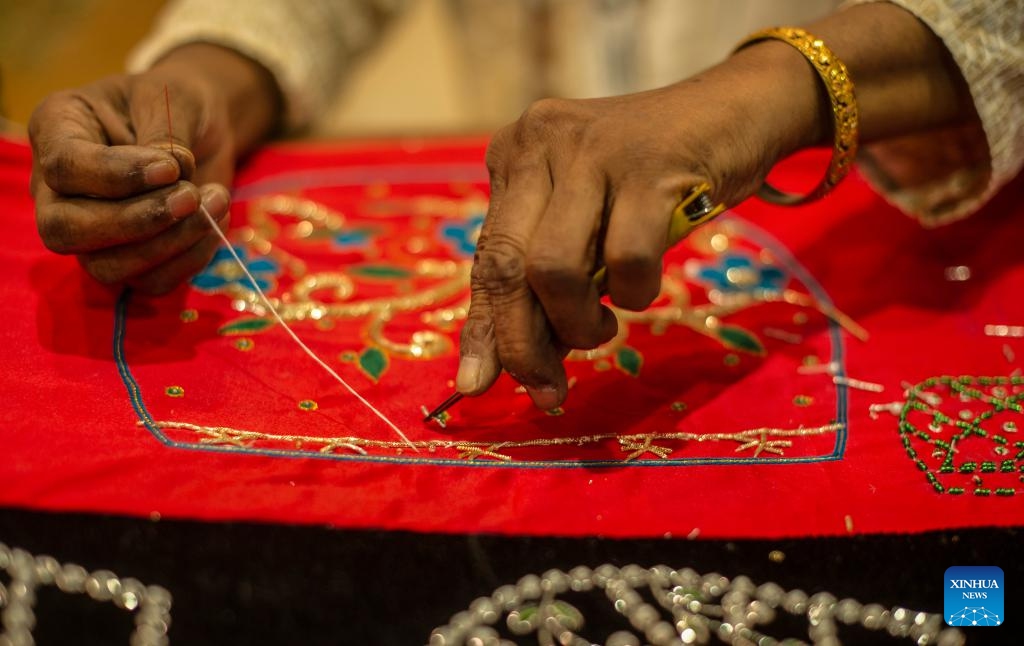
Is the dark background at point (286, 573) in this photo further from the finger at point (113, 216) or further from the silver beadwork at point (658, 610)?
the finger at point (113, 216)

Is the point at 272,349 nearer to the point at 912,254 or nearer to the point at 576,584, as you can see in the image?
the point at 576,584

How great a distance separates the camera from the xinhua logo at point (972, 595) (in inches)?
23.0

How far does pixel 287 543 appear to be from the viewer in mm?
538

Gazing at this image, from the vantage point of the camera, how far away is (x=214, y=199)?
687mm

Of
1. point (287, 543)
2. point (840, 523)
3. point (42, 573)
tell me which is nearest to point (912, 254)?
point (840, 523)

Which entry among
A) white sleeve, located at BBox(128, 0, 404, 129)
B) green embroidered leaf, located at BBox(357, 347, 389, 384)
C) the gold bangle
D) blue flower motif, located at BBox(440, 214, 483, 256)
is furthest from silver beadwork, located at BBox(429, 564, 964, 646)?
white sleeve, located at BBox(128, 0, 404, 129)

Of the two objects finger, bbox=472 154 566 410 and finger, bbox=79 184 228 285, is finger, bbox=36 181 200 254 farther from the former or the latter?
finger, bbox=472 154 566 410

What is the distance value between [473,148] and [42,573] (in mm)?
738

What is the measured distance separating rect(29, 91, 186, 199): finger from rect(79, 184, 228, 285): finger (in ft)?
0.14

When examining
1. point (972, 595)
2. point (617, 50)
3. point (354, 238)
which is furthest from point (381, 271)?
point (617, 50)

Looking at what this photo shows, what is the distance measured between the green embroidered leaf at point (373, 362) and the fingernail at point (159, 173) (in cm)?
20

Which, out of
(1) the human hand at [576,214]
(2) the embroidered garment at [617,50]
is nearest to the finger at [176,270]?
(1) the human hand at [576,214]

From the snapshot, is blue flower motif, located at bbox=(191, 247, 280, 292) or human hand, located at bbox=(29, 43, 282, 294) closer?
human hand, located at bbox=(29, 43, 282, 294)

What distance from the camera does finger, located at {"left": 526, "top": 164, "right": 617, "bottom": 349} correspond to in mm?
536
